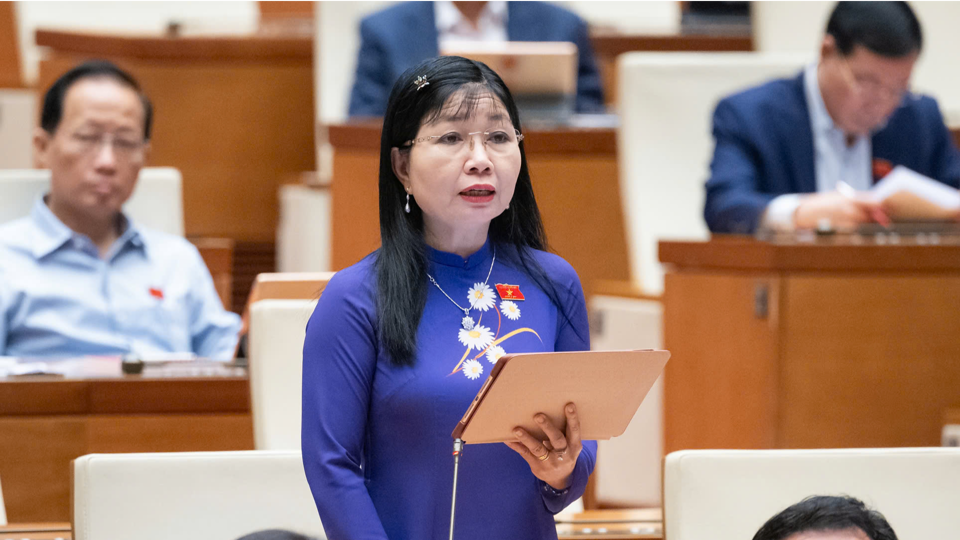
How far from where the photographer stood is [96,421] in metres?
1.03

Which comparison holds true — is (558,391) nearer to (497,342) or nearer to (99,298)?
(497,342)

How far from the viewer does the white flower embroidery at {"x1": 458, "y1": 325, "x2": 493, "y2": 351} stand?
649mm

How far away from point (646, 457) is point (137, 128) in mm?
610

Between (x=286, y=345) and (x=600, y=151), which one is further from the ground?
(x=600, y=151)

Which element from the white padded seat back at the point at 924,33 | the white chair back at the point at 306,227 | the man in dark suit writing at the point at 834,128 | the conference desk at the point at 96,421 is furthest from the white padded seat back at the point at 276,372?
the white padded seat back at the point at 924,33

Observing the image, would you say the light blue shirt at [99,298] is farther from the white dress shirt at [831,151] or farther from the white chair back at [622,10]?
the white chair back at [622,10]

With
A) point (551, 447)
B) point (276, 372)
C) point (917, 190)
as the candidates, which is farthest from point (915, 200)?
point (551, 447)

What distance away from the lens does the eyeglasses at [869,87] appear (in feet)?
4.49

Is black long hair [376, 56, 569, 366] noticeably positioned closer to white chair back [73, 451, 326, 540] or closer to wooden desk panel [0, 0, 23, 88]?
white chair back [73, 451, 326, 540]

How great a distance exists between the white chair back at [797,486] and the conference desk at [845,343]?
0.30 m

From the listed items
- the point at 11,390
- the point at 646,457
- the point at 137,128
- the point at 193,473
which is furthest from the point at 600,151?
the point at 193,473

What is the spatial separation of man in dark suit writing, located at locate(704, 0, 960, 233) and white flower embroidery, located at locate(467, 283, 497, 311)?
2.22ft

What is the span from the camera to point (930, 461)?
786 millimetres

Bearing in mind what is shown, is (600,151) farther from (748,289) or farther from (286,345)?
(286,345)
